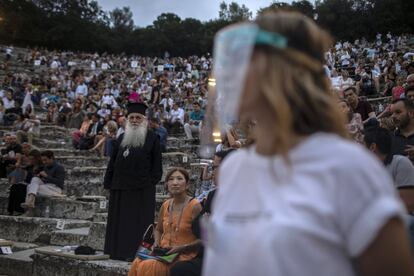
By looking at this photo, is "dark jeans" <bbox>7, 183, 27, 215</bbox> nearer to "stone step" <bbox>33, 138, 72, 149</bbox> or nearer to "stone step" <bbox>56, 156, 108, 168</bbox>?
"stone step" <bbox>56, 156, 108, 168</bbox>

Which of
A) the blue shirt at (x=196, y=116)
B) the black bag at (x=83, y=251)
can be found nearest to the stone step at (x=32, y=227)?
the black bag at (x=83, y=251)

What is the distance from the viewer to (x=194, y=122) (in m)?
15.7

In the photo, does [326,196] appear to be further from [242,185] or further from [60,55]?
[60,55]

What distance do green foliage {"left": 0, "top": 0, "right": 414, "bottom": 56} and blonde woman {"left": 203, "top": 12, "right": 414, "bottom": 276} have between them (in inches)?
1509

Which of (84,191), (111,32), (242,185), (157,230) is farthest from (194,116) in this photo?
(111,32)

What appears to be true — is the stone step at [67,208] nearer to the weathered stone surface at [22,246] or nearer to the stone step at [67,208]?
the stone step at [67,208]

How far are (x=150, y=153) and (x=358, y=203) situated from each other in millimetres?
6052

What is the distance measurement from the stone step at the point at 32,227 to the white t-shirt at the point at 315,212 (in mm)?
7913

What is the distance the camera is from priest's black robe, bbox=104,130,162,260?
7.06m

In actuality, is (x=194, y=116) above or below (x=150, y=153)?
above

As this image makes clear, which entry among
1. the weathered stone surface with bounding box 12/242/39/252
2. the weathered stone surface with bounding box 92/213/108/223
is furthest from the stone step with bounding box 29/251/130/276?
the weathered stone surface with bounding box 92/213/108/223

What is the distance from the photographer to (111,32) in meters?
67.4

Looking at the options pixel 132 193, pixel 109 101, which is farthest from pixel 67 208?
pixel 109 101

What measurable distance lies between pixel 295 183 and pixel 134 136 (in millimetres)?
6011
